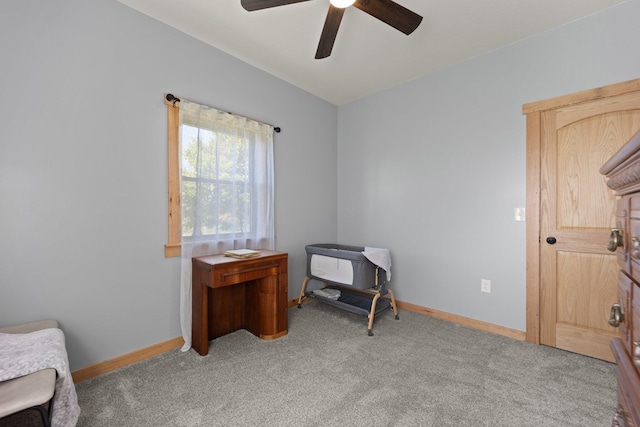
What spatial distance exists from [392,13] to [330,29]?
400mm

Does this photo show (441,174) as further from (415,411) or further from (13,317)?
(13,317)

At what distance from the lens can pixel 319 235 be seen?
3648 millimetres

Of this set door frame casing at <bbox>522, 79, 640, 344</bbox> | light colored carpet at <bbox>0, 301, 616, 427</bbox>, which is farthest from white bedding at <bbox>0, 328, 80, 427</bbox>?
door frame casing at <bbox>522, 79, 640, 344</bbox>

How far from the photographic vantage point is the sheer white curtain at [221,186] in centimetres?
233

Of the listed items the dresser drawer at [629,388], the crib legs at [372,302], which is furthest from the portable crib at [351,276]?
the dresser drawer at [629,388]

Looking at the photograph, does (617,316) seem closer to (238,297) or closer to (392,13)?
(392,13)

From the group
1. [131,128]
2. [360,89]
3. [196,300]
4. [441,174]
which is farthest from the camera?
[360,89]

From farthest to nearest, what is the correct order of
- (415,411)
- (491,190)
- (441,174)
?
(441,174), (491,190), (415,411)

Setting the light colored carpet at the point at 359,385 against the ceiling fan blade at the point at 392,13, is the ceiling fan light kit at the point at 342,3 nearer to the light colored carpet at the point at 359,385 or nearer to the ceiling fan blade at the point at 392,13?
the ceiling fan blade at the point at 392,13

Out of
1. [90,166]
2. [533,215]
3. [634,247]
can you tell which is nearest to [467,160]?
[533,215]

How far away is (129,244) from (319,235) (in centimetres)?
209

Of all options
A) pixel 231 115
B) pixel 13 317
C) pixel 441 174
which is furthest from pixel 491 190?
pixel 13 317

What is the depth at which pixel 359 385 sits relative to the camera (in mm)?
1823

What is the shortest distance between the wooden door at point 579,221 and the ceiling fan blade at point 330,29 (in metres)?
1.86
